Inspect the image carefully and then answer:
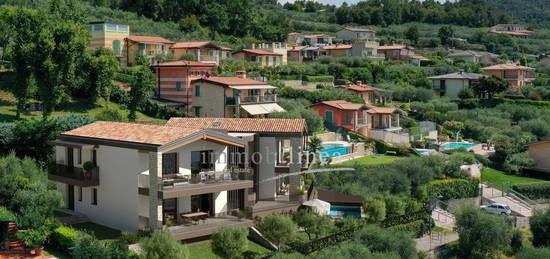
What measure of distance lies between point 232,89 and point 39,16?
1491 centimetres

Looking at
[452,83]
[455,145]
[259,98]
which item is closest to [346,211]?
[259,98]

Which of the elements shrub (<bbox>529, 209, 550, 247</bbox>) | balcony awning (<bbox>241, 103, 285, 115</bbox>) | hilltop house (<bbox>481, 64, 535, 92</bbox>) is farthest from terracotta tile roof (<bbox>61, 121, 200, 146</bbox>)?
hilltop house (<bbox>481, 64, 535, 92</bbox>)

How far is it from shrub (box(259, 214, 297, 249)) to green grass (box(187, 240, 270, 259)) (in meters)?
0.84

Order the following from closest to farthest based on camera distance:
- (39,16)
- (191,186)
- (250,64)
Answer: (191,186) < (39,16) < (250,64)

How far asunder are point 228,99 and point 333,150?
8967 millimetres

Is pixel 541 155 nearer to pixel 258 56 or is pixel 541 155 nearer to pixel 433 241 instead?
pixel 433 241

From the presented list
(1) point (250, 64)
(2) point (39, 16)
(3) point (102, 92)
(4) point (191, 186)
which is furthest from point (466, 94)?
(4) point (191, 186)

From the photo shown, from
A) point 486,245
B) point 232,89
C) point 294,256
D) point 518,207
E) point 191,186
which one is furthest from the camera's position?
point 232,89

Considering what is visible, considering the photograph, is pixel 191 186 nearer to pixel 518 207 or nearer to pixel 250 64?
pixel 518 207

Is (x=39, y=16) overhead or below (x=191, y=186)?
overhead

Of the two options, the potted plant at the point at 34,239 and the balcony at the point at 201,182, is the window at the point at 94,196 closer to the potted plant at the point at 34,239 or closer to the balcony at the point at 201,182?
the balcony at the point at 201,182

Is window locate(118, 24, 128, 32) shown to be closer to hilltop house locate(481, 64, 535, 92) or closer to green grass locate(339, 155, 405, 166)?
green grass locate(339, 155, 405, 166)

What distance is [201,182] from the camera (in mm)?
29625

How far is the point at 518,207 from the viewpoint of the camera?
4600 centimetres
